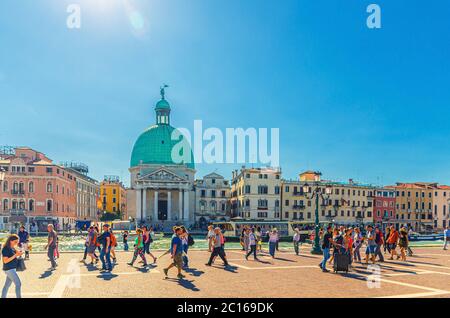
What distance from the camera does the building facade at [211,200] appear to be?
85188 mm

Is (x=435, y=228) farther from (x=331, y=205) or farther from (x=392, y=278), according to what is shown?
(x=392, y=278)

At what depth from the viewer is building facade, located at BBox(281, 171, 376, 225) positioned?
79.5 meters

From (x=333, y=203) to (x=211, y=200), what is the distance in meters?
23.7

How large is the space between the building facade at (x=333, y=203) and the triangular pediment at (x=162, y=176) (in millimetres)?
20330

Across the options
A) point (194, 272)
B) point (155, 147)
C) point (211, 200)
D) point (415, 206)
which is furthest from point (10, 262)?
point (415, 206)

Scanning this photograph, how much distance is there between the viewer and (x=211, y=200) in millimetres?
85562

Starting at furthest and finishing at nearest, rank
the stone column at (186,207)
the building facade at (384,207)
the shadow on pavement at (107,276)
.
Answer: the building facade at (384,207)
the stone column at (186,207)
the shadow on pavement at (107,276)

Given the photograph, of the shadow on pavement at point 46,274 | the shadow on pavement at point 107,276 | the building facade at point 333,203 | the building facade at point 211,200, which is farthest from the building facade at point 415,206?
the shadow on pavement at point 46,274

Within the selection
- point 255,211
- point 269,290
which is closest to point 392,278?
point 269,290

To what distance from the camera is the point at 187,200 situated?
8200cm

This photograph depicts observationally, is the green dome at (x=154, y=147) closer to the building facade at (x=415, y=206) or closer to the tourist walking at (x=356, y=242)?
the building facade at (x=415, y=206)

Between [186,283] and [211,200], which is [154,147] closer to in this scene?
[211,200]

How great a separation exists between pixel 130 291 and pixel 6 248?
3.68 m

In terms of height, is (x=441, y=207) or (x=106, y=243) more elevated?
(x=106, y=243)
